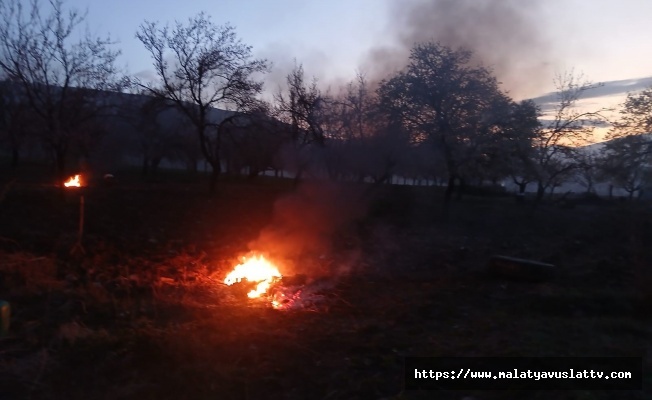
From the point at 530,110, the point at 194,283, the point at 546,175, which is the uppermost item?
the point at 530,110

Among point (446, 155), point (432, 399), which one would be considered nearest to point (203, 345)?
point (432, 399)

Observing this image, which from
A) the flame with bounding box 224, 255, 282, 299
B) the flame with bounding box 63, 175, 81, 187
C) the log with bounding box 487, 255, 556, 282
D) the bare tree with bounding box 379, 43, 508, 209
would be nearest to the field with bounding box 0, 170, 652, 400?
the log with bounding box 487, 255, 556, 282

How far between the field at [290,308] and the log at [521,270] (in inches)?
8.4

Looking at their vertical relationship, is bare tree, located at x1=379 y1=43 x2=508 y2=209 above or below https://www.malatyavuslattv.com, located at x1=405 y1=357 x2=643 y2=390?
above

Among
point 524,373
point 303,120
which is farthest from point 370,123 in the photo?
point 524,373

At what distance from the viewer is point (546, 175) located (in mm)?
26500

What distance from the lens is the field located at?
6.56 meters

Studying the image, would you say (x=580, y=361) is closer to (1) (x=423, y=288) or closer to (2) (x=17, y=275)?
(1) (x=423, y=288)

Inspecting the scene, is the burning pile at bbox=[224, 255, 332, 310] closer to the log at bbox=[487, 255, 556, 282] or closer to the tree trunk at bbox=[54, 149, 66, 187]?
the log at bbox=[487, 255, 556, 282]

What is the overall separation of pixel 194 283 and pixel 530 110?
17497 mm

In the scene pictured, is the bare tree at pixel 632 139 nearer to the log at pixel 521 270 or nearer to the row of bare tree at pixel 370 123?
the row of bare tree at pixel 370 123

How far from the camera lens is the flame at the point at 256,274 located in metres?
11.7

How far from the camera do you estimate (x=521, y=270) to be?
1225cm

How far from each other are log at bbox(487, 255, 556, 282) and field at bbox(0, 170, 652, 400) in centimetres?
21
